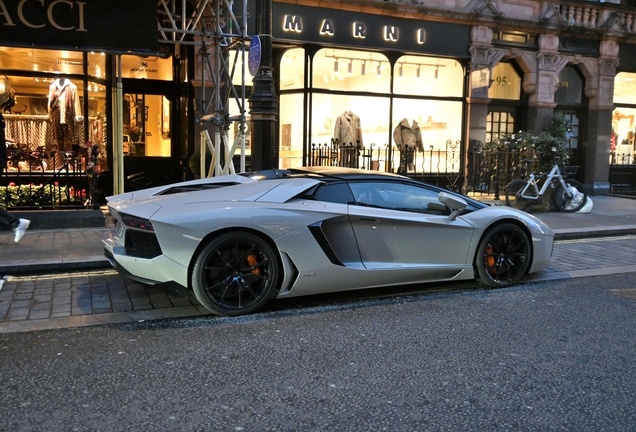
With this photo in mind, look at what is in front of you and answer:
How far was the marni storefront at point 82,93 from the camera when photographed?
9.46 meters

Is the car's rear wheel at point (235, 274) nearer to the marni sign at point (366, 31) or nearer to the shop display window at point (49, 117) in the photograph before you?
the shop display window at point (49, 117)

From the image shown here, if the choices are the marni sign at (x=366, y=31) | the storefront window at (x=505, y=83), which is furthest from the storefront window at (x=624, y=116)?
the marni sign at (x=366, y=31)

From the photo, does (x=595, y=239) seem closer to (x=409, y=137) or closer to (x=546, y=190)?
(x=546, y=190)

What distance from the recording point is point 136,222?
5.20 meters

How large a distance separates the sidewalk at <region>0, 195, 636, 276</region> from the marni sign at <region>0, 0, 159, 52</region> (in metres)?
2.98

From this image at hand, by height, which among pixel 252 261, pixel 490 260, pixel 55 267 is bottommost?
pixel 55 267

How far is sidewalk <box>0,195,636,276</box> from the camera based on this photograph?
23.2 ft

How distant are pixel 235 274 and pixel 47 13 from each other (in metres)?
6.60

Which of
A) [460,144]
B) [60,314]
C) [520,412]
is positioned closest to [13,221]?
[60,314]

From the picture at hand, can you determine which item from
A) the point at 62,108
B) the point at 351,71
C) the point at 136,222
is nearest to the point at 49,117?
the point at 62,108

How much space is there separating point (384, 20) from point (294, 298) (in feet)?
33.9

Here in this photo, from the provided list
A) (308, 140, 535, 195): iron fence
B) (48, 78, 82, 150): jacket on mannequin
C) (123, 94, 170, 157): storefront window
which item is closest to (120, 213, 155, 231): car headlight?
(48, 78, 82, 150): jacket on mannequin

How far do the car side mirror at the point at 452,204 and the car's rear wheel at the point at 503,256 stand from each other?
47 centimetres

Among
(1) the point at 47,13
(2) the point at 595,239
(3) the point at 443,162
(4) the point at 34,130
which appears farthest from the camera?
(3) the point at 443,162
